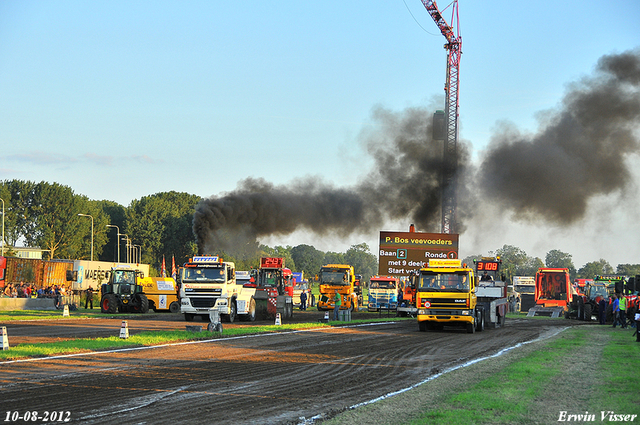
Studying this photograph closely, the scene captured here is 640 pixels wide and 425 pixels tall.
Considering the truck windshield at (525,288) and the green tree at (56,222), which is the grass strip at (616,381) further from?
the green tree at (56,222)

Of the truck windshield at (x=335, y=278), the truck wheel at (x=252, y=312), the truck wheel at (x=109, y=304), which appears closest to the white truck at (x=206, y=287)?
the truck wheel at (x=252, y=312)

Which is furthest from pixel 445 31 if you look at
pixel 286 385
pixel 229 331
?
pixel 286 385

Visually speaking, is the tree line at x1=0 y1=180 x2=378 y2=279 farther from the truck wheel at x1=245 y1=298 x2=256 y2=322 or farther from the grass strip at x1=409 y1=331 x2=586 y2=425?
the grass strip at x1=409 y1=331 x2=586 y2=425

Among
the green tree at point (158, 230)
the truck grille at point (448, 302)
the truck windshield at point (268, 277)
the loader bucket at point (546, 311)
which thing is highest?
the green tree at point (158, 230)

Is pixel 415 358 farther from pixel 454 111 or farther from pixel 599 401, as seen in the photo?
pixel 454 111

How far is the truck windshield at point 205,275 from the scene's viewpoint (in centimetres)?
3275

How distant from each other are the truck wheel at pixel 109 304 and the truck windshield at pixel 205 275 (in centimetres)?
1276

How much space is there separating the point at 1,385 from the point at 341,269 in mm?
36943

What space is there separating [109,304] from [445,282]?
24.6m

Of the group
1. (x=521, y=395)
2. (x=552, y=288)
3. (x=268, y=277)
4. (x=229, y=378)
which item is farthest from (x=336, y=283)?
(x=521, y=395)

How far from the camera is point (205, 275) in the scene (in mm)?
32781

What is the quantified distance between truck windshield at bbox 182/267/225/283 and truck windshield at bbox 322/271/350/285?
16643mm

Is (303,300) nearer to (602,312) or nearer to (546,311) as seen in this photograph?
(546,311)

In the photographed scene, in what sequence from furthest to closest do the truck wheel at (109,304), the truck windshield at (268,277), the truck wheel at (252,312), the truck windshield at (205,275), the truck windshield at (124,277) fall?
the truck windshield at (124,277) < the truck wheel at (109,304) < the truck windshield at (268,277) < the truck wheel at (252,312) < the truck windshield at (205,275)
